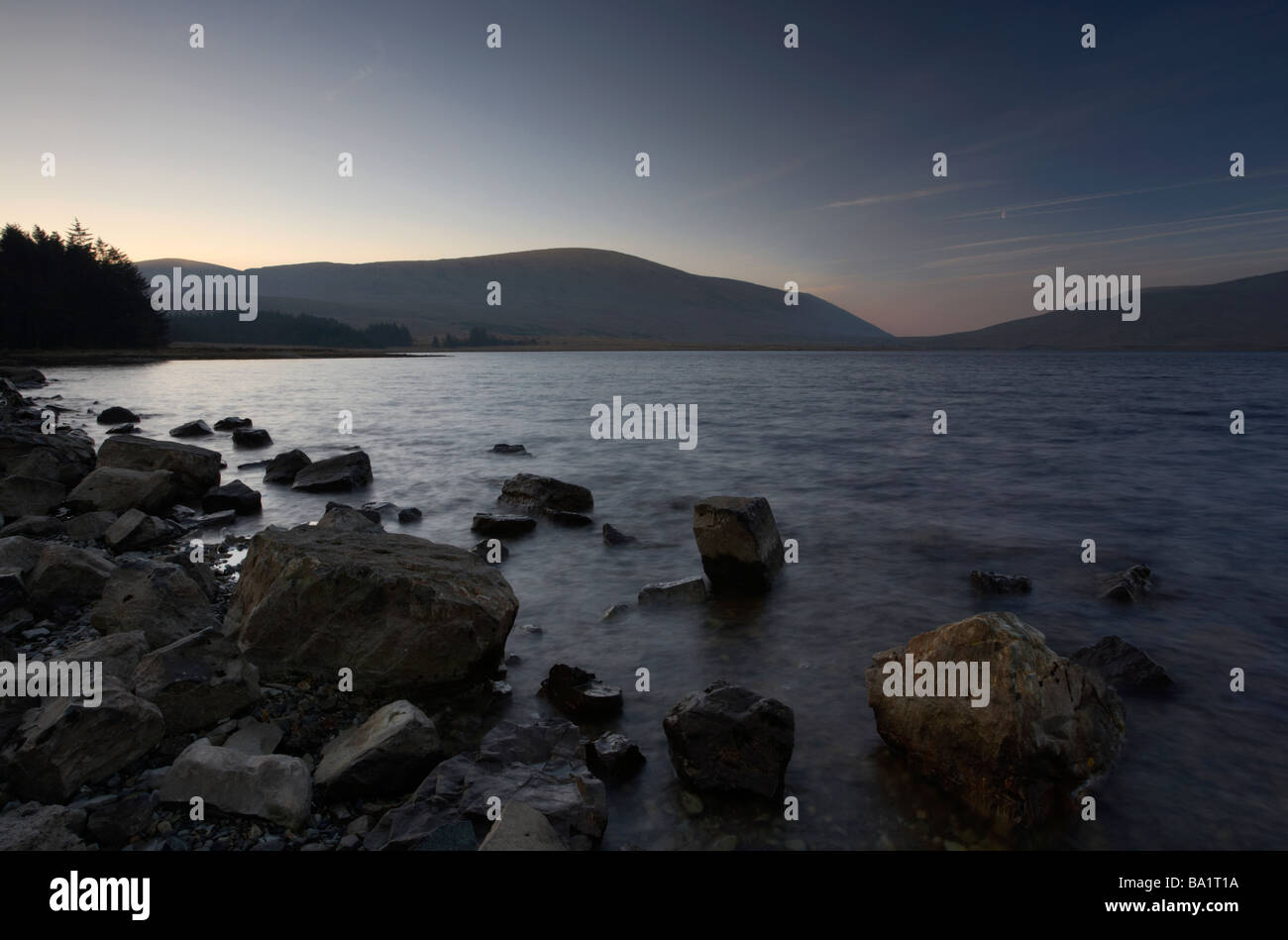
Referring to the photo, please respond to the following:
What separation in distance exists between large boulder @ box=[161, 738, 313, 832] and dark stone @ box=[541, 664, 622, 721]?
2.90 meters

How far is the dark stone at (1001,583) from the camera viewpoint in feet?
38.2

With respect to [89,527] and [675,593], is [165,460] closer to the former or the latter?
[89,527]

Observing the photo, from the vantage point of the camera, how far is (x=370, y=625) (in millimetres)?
7414

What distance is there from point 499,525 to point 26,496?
9.72 meters

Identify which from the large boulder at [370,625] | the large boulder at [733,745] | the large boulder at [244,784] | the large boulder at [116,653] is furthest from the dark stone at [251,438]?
the large boulder at [733,745]

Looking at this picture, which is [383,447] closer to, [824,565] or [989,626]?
[824,565]

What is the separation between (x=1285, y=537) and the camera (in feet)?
53.3

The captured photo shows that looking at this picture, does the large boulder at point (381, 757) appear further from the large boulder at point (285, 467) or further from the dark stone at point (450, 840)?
the large boulder at point (285, 467)

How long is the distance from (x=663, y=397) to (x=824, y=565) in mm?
45503

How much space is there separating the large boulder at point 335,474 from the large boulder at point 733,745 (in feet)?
51.2

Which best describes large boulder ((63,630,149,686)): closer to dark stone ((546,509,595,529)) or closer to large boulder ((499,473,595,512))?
dark stone ((546,509,595,529))

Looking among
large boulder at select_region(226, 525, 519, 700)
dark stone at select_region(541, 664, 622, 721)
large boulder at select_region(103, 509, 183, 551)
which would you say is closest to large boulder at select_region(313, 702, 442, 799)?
large boulder at select_region(226, 525, 519, 700)
